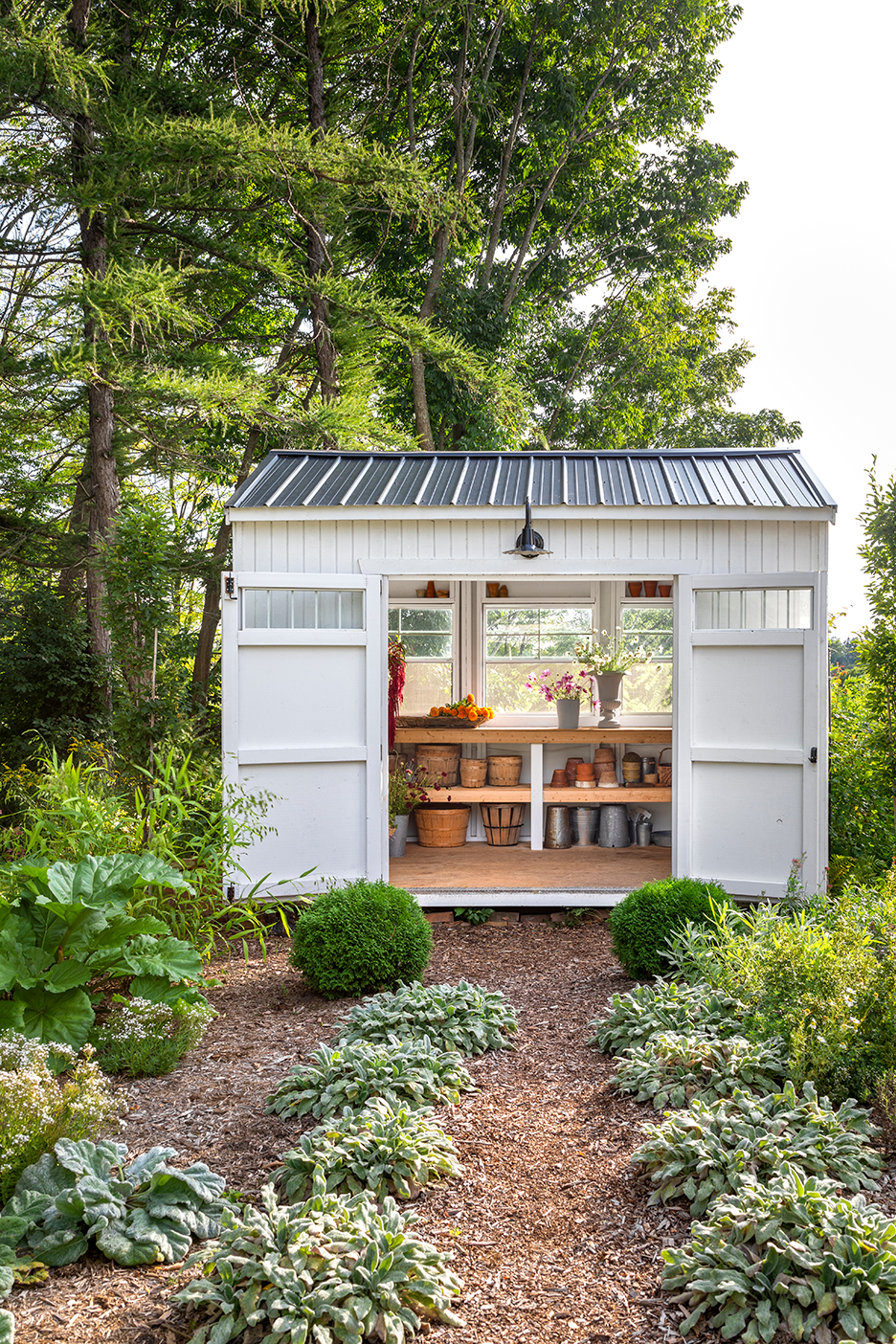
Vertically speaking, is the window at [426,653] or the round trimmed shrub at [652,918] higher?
the window at [426,653]

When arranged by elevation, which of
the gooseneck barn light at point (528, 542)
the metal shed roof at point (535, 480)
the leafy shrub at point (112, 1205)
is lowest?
the leafy shrub at point (112, 1205)

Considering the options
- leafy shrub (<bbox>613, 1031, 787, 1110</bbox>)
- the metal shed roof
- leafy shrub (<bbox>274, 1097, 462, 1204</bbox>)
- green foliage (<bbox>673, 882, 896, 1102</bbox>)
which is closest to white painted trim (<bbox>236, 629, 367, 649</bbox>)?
the metal shed roof

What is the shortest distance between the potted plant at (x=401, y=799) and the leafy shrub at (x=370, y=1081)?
364cm

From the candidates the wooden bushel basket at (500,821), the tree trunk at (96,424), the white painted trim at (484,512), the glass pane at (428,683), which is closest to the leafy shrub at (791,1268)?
the white painted trim at (484,512)

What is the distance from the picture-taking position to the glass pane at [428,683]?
8.68m

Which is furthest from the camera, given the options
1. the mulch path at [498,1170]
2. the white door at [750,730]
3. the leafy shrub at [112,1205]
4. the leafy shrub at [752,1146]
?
the white door at [750,730]

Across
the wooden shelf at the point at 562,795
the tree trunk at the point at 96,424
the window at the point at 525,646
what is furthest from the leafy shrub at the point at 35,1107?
the tree trunk at the point at 96,424

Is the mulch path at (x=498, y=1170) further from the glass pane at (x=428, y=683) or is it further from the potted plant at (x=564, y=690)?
the glass pane at (x=428, y=683)

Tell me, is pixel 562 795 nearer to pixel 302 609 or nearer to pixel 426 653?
pixel 426 653

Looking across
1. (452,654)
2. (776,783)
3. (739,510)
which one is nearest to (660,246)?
(452,654)

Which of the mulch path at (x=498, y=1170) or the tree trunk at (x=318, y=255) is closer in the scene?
the mulch path at (x=498, y=1170)

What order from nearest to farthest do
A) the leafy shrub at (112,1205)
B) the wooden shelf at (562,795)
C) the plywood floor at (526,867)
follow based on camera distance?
the leafy shrub at (112,1205), the plywood floor at (526,867), the wooden shelf at (562,795)

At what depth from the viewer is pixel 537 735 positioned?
7.24 metres

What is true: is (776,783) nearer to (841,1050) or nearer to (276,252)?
(841,1050)
